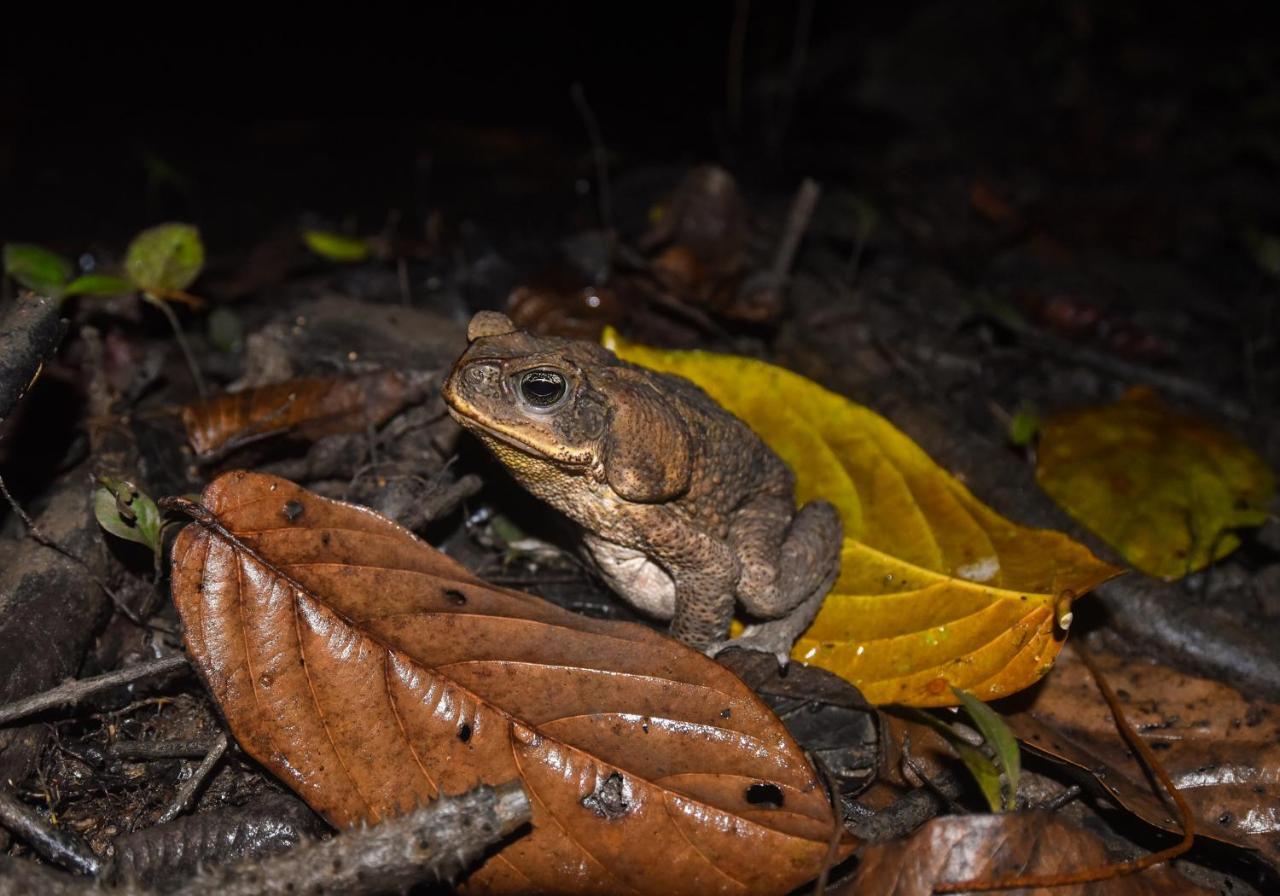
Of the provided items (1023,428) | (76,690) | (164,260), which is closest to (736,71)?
(1023,428)

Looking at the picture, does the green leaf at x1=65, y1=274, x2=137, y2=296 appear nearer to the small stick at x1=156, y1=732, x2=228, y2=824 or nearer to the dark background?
the small stick at x1=156, y1=732, x2=228, y2=824

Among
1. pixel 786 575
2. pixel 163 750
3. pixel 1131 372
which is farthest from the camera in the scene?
pixel 1131 372

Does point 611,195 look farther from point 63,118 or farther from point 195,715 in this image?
point 195,715

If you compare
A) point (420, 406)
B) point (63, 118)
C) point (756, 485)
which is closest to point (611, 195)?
point (420, 406)

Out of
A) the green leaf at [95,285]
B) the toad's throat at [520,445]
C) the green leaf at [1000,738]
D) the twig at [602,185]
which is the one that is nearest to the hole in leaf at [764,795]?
the green leaf at [1000,738]

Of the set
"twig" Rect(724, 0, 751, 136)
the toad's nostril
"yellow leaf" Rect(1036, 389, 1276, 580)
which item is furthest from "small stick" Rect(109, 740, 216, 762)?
"twig" Rect(724, 0, 751, 136)

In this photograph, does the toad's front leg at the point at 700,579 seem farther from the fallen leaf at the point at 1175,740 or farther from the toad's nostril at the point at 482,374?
the fallen leaf at the point at 1175,740

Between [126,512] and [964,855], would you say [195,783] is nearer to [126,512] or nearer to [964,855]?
[126,512]
